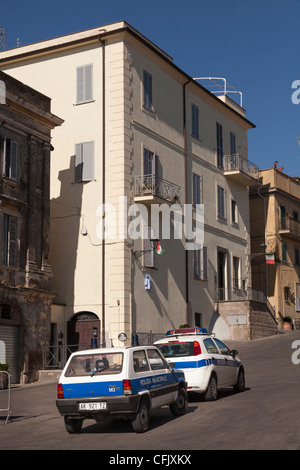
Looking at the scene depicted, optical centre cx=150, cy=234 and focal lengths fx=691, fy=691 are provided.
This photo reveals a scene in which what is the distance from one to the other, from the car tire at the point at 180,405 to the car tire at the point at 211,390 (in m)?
1.84

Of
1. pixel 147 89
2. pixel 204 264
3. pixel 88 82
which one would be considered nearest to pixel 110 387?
pixel 88 82

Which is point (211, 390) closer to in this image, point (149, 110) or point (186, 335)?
point (186, 335)

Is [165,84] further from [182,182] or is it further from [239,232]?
[239,232]

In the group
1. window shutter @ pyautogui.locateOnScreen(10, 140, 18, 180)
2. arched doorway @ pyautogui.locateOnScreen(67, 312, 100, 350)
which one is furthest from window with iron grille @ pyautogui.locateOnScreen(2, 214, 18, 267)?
arched doorway @ pyautogui.locateOnScreen(67, 312, 100, 350)

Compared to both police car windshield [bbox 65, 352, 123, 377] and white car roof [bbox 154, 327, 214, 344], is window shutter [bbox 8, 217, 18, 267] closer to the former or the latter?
white car roof [bbox 154, 327, 214, 344]

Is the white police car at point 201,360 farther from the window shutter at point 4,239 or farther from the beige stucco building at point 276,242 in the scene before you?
the beige stucco building at point 276,242

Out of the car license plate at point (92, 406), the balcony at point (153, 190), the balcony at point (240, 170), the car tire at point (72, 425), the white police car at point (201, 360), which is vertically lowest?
the car tire at point (72, 425)

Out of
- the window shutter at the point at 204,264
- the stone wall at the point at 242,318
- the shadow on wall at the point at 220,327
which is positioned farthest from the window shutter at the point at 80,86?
the shadow on wall at the point at 220,327

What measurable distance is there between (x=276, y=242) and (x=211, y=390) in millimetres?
30085

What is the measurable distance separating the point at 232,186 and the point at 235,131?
3.48 m

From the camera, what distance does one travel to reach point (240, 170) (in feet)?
124

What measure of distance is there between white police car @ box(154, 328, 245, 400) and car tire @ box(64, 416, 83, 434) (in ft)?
11.3

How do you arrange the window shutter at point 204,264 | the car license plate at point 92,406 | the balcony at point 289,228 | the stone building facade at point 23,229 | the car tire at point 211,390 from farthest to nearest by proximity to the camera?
the balcony at point 289,228
the window shutter at point 204,264
the stone building facade at point 23,229
the car tire at point 211,390
the car license plate at point 92,406

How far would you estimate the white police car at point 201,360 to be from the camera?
15992 mm
